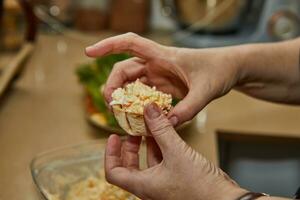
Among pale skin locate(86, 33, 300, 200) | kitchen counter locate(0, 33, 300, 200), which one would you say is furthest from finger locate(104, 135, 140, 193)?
kitchen counter locate(0, 33, 300, 200)

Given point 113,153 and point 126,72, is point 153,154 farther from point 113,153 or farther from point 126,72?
point 126,72

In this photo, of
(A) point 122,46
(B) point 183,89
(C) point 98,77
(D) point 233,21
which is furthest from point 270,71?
(D) point 233,21

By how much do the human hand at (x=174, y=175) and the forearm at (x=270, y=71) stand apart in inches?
10.3

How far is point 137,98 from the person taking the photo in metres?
0.79

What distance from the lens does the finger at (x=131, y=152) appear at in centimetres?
82

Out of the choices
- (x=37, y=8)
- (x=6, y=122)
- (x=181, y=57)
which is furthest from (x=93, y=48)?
(x=37, y=8)

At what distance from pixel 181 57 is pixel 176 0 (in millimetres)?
718

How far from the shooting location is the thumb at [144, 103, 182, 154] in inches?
27.7

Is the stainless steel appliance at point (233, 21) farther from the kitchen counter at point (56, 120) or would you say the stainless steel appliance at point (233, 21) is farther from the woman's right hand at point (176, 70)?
the woman's right hand at point (176, 70)

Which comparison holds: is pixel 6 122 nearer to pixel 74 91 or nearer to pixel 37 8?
pixel 74 91

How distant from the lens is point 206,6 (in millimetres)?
1552

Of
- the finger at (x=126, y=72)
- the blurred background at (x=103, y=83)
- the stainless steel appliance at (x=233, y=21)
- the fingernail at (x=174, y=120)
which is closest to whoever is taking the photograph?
the fingernail at (x=174, y=120)

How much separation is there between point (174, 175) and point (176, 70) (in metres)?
0.21

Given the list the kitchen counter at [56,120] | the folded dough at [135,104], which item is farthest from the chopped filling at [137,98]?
the kitchen counter at [56,120]
